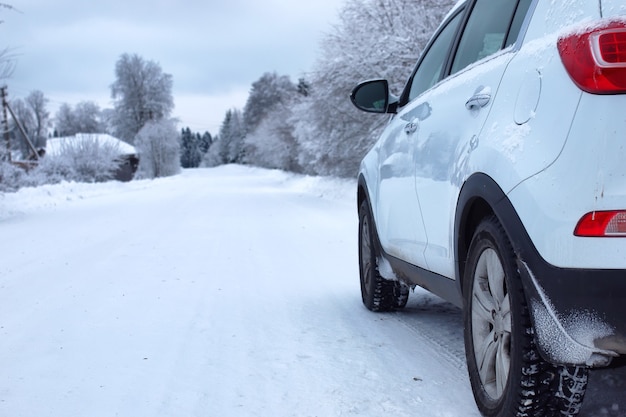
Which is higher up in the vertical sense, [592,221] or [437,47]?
[437,47]

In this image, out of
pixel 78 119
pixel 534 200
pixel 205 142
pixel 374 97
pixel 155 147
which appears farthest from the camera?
pixel 205 142

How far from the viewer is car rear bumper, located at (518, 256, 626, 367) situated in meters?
1.78

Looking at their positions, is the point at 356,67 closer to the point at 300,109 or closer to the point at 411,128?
the point at 300,109

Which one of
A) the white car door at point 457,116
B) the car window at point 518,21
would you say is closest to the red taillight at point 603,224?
the white car door at point 457,116

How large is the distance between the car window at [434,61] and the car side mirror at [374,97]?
0.55 feet

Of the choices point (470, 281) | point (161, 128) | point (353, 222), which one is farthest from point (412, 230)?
point (161, 128)

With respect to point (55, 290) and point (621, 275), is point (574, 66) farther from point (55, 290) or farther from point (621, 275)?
point (55, 290)

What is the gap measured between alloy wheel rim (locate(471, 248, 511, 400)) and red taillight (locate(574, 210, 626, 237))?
48cm

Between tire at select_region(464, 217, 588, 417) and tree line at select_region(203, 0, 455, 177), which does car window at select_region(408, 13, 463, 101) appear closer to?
tire at select_region(464, 217, 588, 417)

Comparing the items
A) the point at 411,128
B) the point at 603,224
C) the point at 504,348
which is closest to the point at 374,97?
the point at 411,128

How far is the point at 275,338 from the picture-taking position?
4.02m

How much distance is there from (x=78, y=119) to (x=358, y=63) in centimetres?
8498

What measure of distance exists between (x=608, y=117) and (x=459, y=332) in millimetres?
2580

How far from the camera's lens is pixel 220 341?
3979 millimetres
